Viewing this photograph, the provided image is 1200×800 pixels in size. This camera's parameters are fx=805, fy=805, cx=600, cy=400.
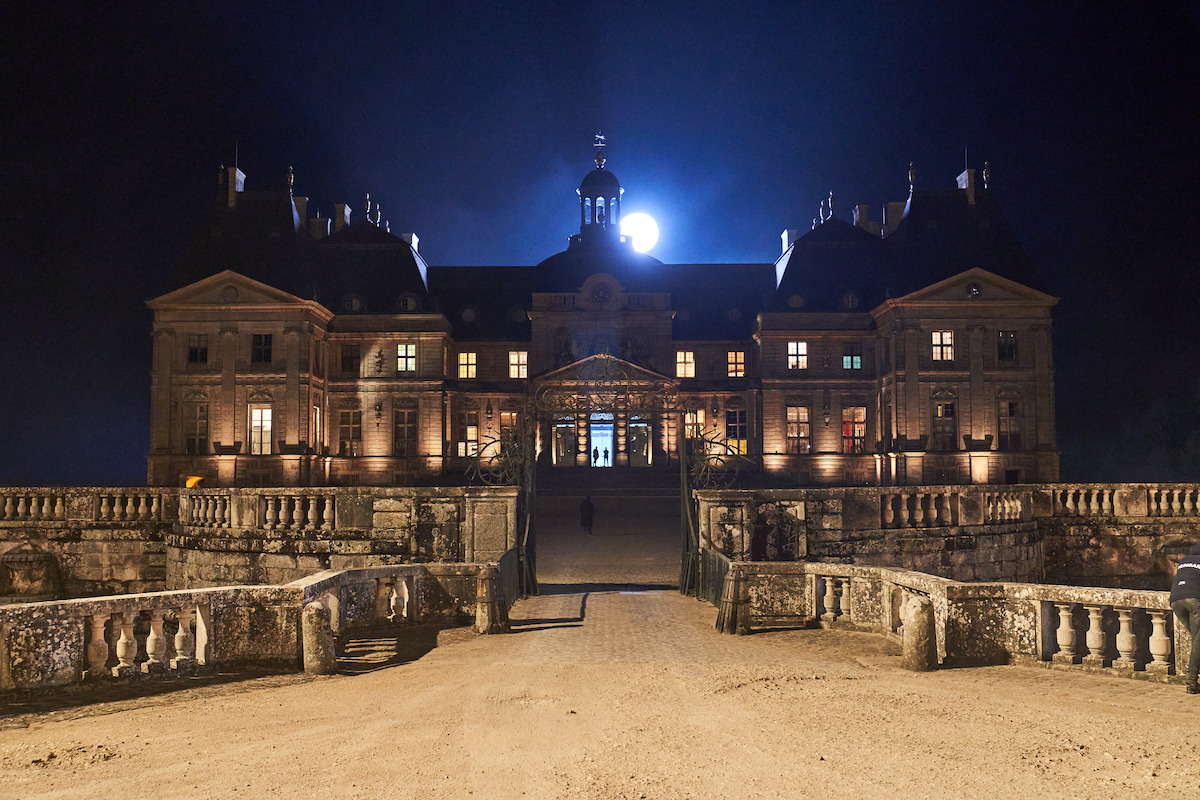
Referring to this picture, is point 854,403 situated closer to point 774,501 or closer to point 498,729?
point 774,501

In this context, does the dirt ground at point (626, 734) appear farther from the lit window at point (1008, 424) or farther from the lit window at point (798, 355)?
the lit window at point (798, 355)

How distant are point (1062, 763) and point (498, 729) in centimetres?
358

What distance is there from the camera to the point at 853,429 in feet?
130

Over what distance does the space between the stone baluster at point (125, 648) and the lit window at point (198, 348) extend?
108 ft

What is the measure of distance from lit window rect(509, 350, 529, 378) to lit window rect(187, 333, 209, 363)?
14238mm

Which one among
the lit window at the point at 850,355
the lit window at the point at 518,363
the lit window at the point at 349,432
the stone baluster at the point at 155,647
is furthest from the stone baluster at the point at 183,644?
the lit window at the point at 850,355

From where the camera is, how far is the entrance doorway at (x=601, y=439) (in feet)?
126

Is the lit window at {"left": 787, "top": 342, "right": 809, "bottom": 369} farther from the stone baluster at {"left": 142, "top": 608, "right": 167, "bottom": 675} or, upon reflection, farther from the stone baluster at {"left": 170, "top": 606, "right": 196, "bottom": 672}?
the stone baluster at {"left": 142, "top": 608, "right": 167, "bottom": 675}

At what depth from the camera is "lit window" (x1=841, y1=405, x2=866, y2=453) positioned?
129 feet

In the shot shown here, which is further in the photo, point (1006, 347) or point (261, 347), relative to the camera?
point (1006, 347)

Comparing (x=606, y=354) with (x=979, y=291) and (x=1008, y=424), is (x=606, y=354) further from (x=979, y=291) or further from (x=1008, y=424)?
(x=1008, y=424)

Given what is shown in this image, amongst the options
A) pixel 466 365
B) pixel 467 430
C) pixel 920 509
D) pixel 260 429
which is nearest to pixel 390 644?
pixel 920 509

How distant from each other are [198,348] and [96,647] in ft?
110

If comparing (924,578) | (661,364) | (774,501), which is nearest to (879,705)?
(924,578)
